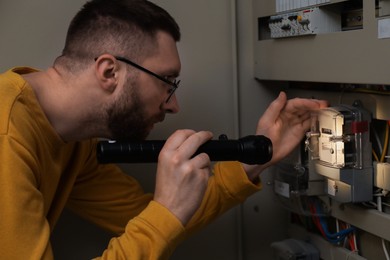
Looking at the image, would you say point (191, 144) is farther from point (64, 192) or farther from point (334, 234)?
point (334, 234)

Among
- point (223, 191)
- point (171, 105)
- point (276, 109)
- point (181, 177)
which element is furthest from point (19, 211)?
point (276, 109)

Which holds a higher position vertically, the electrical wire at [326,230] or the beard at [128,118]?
the beard at [128,118]

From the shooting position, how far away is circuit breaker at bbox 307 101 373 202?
1.35 m

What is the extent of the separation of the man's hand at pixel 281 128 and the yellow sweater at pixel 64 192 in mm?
111

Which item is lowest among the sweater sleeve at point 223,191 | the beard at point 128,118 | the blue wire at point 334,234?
the blue wire at point 334,234

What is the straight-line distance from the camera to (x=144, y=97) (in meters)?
1.34

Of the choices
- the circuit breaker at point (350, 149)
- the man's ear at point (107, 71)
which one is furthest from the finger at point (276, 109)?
the man's ear at point (107, 71)

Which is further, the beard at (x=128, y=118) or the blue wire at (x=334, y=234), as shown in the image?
the blue wire at (x=334, y=234)

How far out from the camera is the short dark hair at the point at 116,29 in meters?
1.29

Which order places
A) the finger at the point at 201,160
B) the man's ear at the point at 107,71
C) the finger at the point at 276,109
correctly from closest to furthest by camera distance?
the finger at the point at 201,160, the man's ear at the point at 107,71, the finger at the point at 276,109

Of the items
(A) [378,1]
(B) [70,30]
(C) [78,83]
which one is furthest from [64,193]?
(A) [378,1]

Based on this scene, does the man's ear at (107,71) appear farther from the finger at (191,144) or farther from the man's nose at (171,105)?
the finger at (191,144)

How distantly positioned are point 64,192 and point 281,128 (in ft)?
2.19

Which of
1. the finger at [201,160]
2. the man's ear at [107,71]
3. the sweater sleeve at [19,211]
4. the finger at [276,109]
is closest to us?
the sweater sleeve at [19,211]
